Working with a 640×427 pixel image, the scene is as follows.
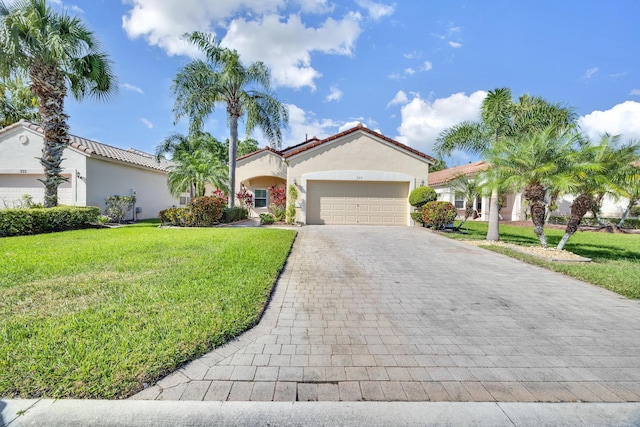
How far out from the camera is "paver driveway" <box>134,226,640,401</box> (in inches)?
99.7

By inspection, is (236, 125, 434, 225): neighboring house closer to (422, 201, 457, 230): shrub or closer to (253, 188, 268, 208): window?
(422, 201, 457, 230): shrub

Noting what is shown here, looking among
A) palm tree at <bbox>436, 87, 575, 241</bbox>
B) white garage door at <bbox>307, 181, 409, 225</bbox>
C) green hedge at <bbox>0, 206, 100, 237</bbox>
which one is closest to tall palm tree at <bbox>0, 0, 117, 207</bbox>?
green hedge at <bbox>0, 206, 100, 237</bbox>

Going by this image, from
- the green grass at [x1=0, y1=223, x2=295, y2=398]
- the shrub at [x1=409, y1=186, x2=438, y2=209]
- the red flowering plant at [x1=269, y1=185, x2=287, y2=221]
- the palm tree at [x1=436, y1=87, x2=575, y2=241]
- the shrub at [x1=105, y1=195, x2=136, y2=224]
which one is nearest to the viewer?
the green grass at [x1=0, y1=223, x2=295, y2=398]

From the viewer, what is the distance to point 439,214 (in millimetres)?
13234

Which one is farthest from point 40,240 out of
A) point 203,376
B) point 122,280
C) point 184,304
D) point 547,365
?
point 547,365

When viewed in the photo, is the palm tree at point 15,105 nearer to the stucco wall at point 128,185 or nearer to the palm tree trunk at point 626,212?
the stucco wall at point 128,185

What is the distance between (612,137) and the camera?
9.61 metres

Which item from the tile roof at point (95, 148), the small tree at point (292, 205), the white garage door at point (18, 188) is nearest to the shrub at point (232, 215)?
the small tree at point (292, 205)

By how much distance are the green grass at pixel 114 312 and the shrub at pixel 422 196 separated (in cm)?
966

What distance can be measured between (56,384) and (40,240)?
9.52 metres

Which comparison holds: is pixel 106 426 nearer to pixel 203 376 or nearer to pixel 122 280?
pixel 203 376

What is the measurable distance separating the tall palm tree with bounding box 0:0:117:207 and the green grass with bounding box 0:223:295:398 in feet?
24.5

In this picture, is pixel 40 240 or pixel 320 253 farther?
pixel 40 240

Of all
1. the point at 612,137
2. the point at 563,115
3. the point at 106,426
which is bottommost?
the point at 106,426
